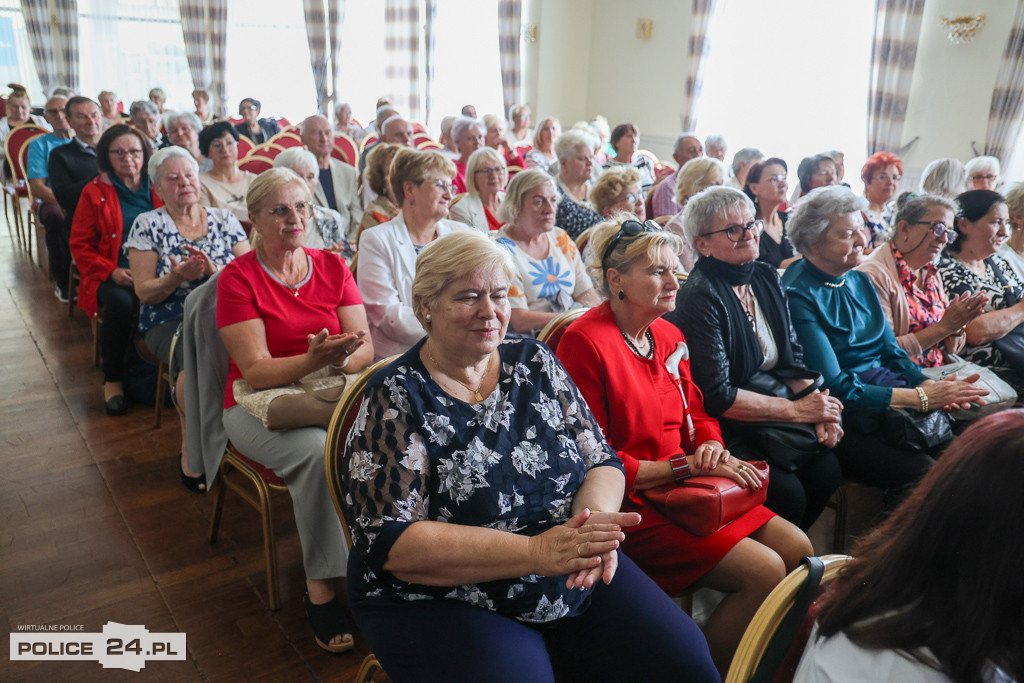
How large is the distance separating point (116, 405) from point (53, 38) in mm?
10869

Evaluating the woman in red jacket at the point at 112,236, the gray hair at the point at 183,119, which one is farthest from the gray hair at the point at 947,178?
the gray hair at the point at 183,119

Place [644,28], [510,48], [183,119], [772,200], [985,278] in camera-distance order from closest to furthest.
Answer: [985,278]
[772,200]
[183,119]
[644,28]
[510,48]

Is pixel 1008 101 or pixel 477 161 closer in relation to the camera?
pixel 477 161

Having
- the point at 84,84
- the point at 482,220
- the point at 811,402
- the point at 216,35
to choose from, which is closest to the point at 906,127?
the point at 482,220

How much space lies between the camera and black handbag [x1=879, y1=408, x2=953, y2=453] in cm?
229

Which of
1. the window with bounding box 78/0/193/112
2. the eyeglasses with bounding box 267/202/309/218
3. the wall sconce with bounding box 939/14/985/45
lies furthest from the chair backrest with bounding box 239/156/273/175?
the window with bounding box 78/0/193/112

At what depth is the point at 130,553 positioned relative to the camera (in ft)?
7.93

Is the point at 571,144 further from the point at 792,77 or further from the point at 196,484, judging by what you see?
the point at 792,77

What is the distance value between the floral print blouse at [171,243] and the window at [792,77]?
813cm

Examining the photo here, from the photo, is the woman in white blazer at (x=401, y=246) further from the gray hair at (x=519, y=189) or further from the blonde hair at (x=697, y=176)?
the blonde hair at (x=697, y=176)

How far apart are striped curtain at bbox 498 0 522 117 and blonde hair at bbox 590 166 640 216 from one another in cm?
847

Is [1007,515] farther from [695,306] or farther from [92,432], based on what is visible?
[92,432]

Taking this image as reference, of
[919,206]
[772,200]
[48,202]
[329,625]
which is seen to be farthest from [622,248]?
[48,202]

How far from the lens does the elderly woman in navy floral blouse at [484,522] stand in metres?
1.33
